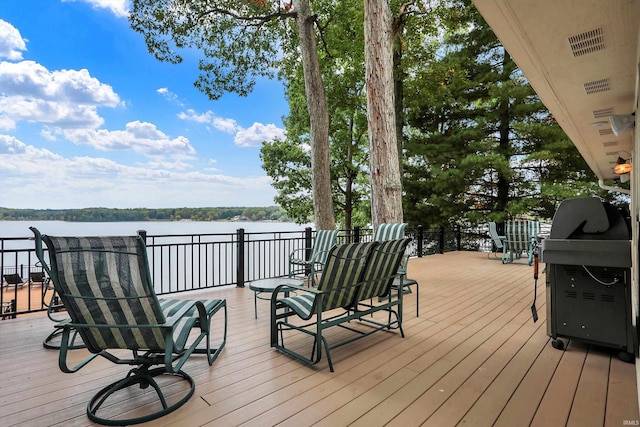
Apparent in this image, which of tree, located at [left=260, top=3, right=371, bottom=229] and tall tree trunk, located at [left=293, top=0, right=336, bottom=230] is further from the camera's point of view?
tree, located at [left=260, top=3, right=371, bottom=229]

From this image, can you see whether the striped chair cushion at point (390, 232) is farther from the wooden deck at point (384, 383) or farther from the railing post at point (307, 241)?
the railing post at point (307, 241)

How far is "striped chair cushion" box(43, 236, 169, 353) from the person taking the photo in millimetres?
1738

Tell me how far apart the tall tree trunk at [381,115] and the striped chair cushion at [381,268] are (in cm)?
282

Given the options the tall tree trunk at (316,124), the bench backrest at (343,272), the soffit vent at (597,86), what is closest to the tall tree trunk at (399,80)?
the tall tree trunk at (316,124)

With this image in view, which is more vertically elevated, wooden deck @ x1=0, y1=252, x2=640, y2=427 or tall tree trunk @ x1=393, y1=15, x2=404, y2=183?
tall tree trunk @ x1=393, y1=15, x2=404, y2=183

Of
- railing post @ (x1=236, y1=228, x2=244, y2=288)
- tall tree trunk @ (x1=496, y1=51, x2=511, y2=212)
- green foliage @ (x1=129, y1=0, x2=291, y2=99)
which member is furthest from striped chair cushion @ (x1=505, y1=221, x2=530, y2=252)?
green foliage @ (x1=129, y1=0, x2=291, y2=99)

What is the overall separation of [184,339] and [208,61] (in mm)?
9987

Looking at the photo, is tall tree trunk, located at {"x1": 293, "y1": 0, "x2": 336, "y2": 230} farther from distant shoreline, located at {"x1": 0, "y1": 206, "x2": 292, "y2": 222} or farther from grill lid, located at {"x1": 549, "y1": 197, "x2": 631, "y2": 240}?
grill lid, located at {"x1": 549, "y1": 197, "x2": 631, "y2": 240}

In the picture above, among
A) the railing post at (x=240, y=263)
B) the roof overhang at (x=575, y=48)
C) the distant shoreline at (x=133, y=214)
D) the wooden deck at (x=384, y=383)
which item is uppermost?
the roof overhang at (x=575, y=48)

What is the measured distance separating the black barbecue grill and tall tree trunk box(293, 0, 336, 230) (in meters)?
5.06

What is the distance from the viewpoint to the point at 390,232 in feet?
15.9

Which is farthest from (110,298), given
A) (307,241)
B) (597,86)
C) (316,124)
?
(316,124)

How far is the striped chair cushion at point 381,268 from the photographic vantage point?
2797 millimetres

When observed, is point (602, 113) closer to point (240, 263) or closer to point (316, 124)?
point (316, 124)
